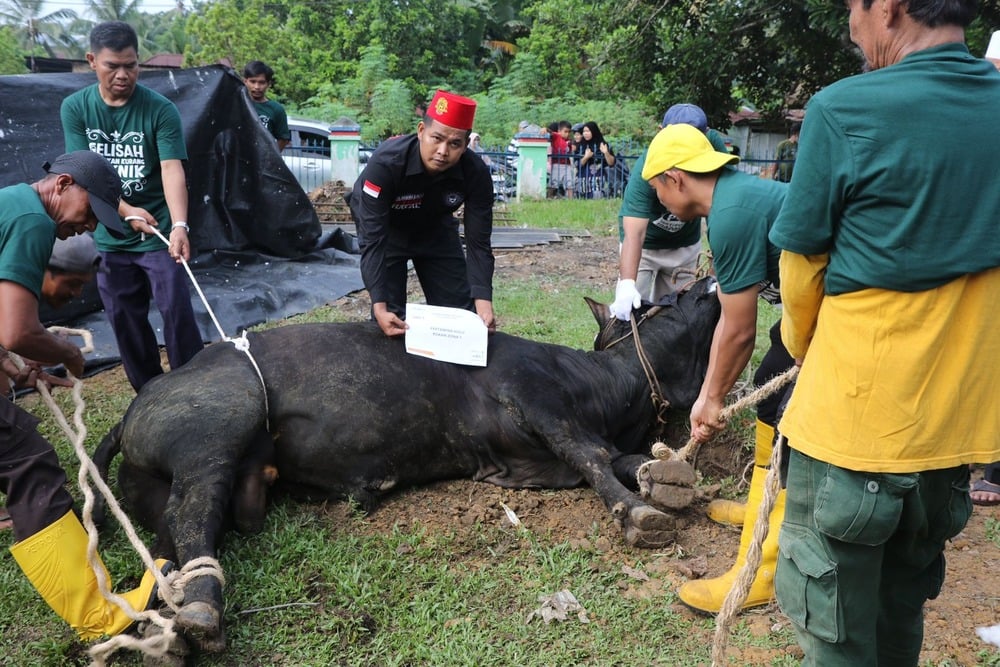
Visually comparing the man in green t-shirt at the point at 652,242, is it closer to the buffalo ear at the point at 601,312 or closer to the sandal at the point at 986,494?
the buffalo ear at the point at 601,312

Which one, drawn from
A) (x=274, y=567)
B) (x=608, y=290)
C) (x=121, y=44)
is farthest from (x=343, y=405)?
(x=608, y=290)

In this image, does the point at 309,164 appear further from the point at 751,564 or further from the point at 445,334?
the point at 751,564

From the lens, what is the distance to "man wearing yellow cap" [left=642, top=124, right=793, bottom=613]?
2.92 meters

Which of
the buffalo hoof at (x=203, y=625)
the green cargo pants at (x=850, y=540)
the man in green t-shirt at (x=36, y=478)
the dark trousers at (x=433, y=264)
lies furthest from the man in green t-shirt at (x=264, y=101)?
the green cargo pants at (x=850, y=540)

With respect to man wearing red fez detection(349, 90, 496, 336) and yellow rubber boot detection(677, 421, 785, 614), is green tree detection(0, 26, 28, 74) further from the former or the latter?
yellow rubber boot detection(677, 421, 785, 614)

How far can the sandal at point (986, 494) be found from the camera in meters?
4.02

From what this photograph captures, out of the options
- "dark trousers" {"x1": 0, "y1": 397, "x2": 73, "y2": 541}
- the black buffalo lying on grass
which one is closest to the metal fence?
the black buffalo lying on grass

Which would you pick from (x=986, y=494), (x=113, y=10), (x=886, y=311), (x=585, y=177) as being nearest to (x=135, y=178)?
(x=886, y=311)

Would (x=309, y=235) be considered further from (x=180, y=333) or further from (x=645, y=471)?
(x=645, y=471)

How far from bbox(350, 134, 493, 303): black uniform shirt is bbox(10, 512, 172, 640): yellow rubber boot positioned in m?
1.96

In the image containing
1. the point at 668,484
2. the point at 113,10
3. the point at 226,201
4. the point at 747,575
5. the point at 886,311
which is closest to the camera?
the point at 886,311

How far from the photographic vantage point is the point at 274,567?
3.48 m

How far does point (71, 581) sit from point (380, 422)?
5.06 feet

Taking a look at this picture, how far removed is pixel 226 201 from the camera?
29.3 ft
